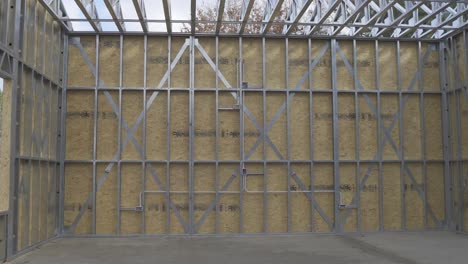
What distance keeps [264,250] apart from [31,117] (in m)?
5.54

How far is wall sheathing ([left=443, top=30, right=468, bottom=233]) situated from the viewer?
11.3 metres

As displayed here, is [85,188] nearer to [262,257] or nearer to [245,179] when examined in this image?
[245,179]

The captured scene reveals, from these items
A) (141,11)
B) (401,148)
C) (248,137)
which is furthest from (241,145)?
(401,148)

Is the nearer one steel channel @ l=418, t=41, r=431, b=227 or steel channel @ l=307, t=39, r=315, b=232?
steel channel @ l=307, t=39, r=315, b=232

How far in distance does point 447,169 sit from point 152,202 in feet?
25.9

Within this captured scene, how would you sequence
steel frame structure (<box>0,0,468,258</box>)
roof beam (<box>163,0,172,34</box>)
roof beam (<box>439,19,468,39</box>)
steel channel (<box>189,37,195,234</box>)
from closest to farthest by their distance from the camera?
roof beam (<box>163,0,172,34</box>)
steel frame structure (<box>0,0,468,258</box>)
roof beam (<box>439,19,468,39</box>)
steel channel (<box>189,37,195,234</box>)

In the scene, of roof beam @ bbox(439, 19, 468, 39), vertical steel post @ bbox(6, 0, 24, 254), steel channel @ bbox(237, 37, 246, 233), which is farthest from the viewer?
steel channel @ bbox(237, 37, 246, 233)

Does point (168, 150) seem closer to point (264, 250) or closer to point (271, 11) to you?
point (264, 250)

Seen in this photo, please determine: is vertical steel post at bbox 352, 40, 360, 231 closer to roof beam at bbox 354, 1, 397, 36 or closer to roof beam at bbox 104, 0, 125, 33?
roof beam at bbox 354, 1, 397, 36

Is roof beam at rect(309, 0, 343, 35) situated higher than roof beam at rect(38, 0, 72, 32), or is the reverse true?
roof beam at rect(38, 0, 72, 32)

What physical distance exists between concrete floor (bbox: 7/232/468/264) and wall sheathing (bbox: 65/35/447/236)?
2.18 ft

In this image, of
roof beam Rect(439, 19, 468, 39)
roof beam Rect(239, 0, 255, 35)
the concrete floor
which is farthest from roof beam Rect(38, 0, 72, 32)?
roof beam Rect(439, 19, 468, 39)

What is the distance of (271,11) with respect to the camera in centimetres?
1039

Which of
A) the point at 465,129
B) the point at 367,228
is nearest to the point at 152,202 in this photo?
the point at 367,228
